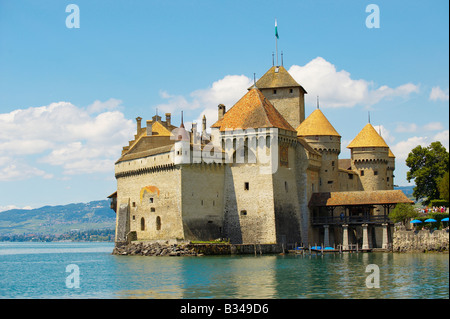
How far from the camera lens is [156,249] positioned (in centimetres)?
5438

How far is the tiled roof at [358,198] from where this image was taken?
57188 mm

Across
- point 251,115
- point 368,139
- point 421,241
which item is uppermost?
point 251,115

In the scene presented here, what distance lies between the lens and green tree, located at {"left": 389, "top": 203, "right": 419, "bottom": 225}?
53.4m

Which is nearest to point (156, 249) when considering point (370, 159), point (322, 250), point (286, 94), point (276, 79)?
point (322, 250)

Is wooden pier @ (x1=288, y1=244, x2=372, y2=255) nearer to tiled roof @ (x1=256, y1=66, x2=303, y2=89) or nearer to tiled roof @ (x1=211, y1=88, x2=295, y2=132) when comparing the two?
tiled roof @ (x1=211, y1=88, x2=295, y2=132)

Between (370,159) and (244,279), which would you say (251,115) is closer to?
(370,159)

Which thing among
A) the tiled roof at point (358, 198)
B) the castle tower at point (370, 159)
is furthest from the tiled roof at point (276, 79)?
the tiled roof at point (358, 198)

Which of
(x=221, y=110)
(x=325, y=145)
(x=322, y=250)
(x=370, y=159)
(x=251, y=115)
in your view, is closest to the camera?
(x=322, y=250)

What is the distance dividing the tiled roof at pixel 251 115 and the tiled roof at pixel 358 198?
731cm

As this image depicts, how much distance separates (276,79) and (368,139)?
452 inches

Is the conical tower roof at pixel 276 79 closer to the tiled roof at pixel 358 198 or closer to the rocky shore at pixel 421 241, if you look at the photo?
the tiled roof at pixel 358 198
